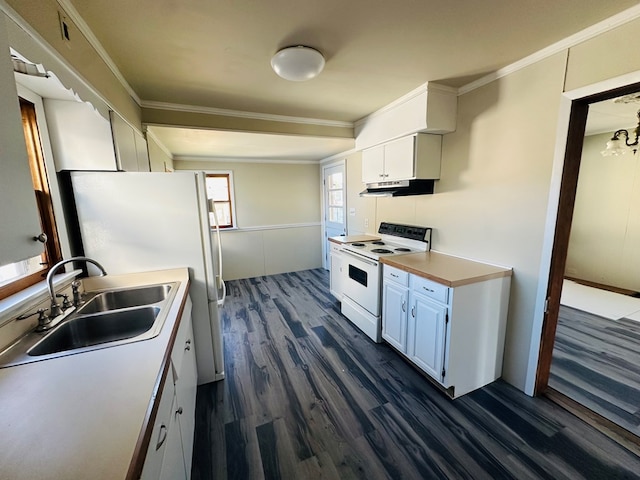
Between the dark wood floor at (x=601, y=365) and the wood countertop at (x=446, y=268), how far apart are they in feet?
3.40

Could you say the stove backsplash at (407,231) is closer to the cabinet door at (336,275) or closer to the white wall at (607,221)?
the cabinet door at (336,275)

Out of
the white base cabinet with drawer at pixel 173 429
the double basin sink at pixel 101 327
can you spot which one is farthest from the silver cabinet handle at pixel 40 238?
the white base cabinet with drawer at pixel 173 429

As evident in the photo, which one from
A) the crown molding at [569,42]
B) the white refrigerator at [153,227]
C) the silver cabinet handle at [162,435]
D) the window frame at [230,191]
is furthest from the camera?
the window frame at [230,191]

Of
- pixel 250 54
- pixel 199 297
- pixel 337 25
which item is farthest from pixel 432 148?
pixel 199 297

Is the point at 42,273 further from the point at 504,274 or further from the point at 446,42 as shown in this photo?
the point at 504,274

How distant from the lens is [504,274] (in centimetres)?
203

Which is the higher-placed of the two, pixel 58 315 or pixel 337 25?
pixel 337 25

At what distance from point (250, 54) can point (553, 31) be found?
1848mm

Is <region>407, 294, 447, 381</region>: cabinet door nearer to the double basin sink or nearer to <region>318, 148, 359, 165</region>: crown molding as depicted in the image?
the double basin sink

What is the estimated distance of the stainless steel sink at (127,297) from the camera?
1.68 metres

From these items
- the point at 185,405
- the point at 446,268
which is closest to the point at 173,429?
the point at 185,405

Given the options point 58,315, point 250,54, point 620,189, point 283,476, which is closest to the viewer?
point 58,315

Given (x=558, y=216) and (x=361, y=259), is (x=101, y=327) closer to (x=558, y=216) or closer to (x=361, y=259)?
(x=361, y=259)

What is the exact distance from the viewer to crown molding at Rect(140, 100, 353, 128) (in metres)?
2.58
